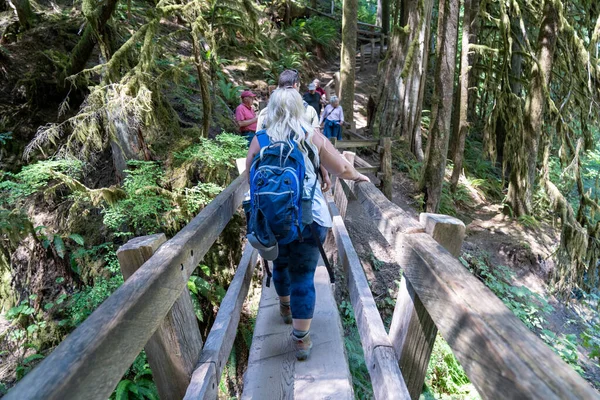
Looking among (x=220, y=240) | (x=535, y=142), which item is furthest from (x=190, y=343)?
(x=535, y=142)

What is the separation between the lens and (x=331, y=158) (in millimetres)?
2654

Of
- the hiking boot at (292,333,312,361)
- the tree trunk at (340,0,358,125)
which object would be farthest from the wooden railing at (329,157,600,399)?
the tree trunk at (340,0,358,125)

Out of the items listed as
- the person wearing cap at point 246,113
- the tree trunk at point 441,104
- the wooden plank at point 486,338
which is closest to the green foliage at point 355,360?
the wooden plank at point 486,338

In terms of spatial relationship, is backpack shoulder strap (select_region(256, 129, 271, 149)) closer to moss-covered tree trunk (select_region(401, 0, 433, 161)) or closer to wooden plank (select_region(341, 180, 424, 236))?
wooden plank (select_region(341, 180, 424, 236))

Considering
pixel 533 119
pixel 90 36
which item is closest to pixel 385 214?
pixel 90 36

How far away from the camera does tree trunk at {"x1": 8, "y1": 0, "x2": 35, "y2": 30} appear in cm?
885

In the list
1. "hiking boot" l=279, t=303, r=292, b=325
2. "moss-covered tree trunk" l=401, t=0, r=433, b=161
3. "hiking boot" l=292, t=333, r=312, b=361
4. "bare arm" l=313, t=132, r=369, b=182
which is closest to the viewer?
"bare arm" l=313, t=132, r=369, b=182

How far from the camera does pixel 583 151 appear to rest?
9.71 meters

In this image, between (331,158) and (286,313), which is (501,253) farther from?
(331,158)

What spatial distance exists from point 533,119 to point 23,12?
12.9 meters

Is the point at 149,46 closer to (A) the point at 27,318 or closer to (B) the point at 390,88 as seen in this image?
(A) the point at 27,318

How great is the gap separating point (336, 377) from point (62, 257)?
5.27 m

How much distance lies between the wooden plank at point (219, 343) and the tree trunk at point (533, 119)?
9.63 metres

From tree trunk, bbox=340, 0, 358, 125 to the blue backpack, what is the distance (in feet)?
32.5
